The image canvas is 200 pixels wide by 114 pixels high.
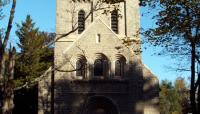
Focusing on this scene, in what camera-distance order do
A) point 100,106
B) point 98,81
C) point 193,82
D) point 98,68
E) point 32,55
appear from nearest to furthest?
point 193,82
point 98,81
point 98,68
point 100,106
point 32,55

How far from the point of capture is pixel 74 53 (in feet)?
105

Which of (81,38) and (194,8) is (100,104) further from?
(194,8)

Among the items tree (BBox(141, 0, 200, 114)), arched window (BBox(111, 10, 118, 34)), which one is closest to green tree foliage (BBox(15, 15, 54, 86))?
arched window (BBox(111, 10, 118, 34))

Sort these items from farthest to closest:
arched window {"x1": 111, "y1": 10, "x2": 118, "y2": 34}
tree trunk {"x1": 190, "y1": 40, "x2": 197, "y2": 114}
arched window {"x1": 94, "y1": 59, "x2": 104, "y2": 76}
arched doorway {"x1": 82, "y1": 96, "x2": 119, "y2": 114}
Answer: arched window {"x1": 111, "y1": 10, "x2": 118, "y2": 34} < arched window {"x1": 94, "y1": 59, "x2": 104, "y2": 76} < arched doorway {"x1": 82, "y1": 96, "x2": 119, "y2": 114} < tree trunk {"x1": 190, "y1": 40, "x2": 197, "y2": 114}

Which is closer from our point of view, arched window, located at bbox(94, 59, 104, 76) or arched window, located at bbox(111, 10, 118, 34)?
arched window, located at bbox(94, 59, 104, 76)

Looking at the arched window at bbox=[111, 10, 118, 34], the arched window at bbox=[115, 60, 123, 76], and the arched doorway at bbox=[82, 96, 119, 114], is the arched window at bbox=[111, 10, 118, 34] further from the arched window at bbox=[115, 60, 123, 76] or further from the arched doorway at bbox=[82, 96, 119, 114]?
the arched doorway at bbox=[82, 96, 119, 114]

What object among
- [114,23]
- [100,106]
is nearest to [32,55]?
[114,23]

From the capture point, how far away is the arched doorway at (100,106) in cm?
3180

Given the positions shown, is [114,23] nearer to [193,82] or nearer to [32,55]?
[32,55]

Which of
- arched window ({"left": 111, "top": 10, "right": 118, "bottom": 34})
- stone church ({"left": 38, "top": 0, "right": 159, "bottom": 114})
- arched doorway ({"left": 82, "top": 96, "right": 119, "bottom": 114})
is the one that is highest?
arched window ({"left": 111, "top": 10, "right": 118, "bottom": 34})

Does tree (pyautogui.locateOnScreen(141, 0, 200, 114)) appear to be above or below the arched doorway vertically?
above

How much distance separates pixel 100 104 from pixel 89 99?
5.29ft

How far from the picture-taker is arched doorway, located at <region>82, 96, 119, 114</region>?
3180 centimetres

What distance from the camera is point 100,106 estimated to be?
32.8 metres
